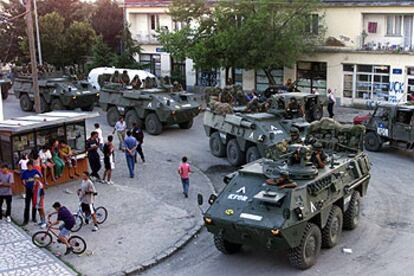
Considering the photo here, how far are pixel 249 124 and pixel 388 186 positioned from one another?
425 centimetres

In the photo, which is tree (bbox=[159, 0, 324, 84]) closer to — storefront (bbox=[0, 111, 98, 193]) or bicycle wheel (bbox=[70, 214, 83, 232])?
storefront (bbox=[0, 111, 98, 193])

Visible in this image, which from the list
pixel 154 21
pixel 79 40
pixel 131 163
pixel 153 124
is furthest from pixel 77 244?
pixel 154 21

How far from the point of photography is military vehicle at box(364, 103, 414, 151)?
63.7 ft

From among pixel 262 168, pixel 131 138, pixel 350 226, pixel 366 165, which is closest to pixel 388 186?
pixel 366 165

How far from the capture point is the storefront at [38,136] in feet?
53.5

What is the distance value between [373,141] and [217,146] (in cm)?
515

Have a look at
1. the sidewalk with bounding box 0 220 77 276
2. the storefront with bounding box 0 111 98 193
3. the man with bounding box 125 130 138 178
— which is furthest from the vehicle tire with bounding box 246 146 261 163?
the sidewalk with bounding box 0 220 77 276

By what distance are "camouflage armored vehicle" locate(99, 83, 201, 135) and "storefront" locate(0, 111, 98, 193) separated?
5.18m

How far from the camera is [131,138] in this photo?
17656 mm

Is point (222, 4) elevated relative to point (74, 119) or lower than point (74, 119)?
elevated

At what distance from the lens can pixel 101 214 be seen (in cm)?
1384

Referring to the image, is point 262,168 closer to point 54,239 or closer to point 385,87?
point 54,239

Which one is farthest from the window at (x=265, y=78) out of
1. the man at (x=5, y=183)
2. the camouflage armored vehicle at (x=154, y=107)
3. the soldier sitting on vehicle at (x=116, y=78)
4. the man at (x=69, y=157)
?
the man at (x=5, y=183)

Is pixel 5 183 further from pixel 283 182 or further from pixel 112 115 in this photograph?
pixel 112 115
